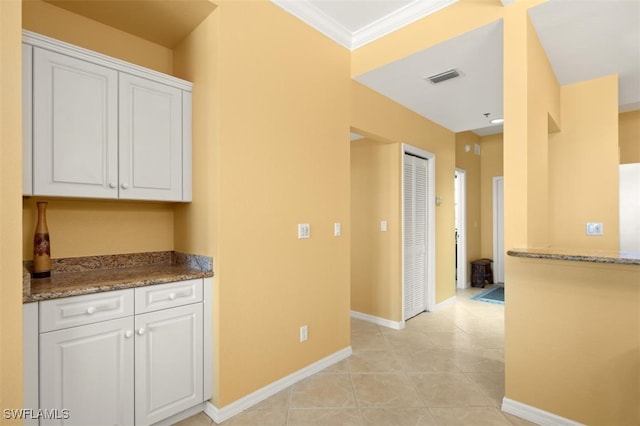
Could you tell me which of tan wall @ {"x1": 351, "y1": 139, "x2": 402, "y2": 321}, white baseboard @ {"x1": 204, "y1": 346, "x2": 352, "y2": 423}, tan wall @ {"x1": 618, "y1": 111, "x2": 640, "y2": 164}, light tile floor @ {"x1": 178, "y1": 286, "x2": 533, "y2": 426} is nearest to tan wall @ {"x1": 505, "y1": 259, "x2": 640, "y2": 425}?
light tile floor @ {"x1": 178, "y1": 286, "x2": 533, "y2": 426}

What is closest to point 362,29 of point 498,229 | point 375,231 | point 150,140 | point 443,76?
point 443,76

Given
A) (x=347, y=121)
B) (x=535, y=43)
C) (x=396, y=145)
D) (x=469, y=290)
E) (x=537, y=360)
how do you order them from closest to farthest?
(x=537, y=360) < (x=535, y=43) < (x=347, y=121) < (x=396, y=145) < (x=469, y=290)

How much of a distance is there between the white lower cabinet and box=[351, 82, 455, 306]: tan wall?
2.26 meters

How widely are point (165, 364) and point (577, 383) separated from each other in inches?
95.9

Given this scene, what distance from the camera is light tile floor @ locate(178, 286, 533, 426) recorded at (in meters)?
2.04

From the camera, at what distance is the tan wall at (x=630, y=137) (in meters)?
4.05

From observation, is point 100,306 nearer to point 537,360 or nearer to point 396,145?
point 537,360

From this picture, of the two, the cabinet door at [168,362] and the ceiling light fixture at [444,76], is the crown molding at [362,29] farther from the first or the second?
the cabinet door at [168,362]

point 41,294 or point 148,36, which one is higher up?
point 148,36

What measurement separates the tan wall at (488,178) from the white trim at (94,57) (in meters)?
5.69

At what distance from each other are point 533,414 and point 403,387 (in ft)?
2.72

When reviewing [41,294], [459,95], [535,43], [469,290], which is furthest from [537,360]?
[469,290]

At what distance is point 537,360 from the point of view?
2.00 m

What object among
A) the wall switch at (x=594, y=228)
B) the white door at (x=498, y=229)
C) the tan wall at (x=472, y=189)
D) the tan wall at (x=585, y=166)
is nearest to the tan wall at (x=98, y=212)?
the tan wall at (x=585, y=166)
